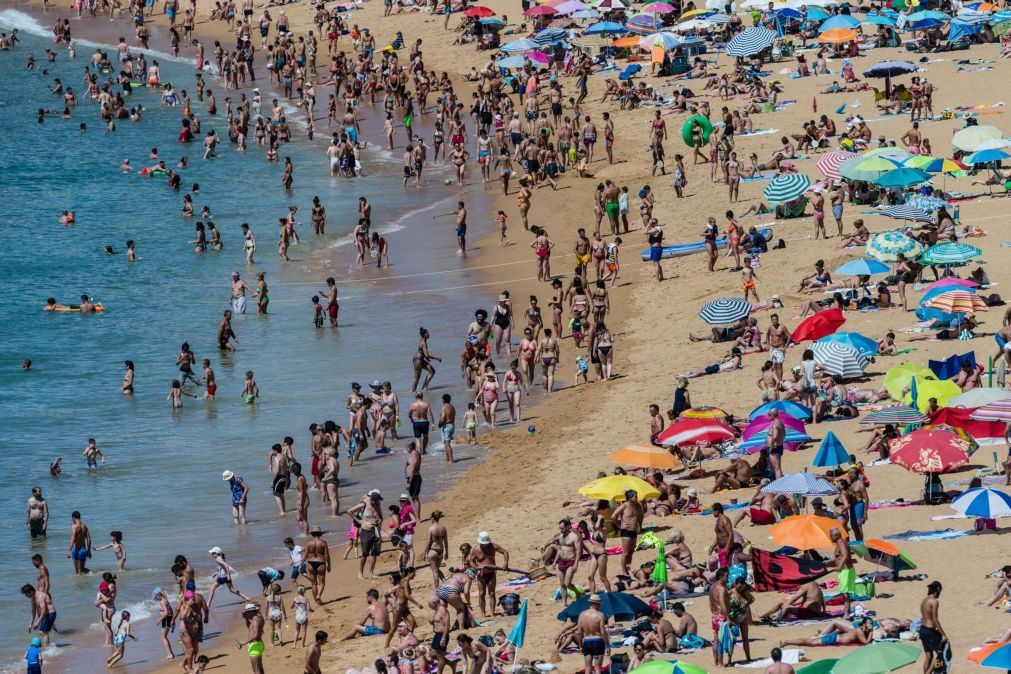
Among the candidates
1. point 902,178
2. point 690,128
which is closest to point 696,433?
point 902,178

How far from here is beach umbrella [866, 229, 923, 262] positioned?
28688mm

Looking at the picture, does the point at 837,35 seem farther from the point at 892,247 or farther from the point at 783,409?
the point at 783,409

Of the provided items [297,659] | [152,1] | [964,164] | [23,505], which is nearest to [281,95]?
[152,1]

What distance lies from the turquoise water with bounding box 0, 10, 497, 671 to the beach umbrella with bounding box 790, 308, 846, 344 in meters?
6.28

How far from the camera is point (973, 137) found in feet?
114

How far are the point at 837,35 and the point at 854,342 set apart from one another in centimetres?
2146

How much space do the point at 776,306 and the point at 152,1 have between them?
4538cm

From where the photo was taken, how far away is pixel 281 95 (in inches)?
2188

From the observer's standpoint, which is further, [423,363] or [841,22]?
[841,22]

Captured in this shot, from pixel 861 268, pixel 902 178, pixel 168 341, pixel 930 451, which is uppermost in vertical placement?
pixel 902 178

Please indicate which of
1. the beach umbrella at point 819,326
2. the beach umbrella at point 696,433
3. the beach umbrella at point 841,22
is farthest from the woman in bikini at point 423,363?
the beach umbrella at point 841,22

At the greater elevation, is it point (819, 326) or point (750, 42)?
point (750, 42)

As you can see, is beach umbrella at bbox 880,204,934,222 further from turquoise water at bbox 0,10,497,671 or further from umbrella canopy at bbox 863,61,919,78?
umbrella canopy at bbox 863,61,919,78

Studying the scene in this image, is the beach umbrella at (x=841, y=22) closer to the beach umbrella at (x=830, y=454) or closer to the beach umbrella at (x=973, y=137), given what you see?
the beach umbrella at (x=973, y=137)
